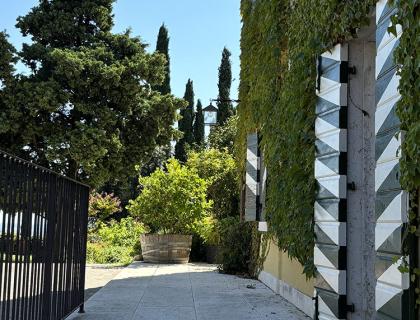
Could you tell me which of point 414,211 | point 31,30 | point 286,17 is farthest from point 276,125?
point 31,30

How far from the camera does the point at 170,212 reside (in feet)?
45.3

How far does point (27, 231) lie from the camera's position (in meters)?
4.26

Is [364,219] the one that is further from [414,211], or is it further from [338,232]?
[414,211]

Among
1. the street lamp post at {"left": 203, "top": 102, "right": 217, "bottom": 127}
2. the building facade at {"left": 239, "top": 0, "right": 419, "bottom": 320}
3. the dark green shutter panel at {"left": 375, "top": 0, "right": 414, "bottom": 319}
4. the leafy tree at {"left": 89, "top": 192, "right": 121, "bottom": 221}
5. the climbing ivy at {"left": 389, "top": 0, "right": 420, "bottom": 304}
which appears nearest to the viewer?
the climbing ivy at {"left": 389, "top": 0, "right": 420, "bottom": 304}

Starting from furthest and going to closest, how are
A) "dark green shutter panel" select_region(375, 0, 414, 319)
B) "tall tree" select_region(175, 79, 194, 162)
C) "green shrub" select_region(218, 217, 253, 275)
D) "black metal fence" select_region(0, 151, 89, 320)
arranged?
"tall tree" select_region(175, 79, 194, 162), "green shrub" select_region(218, 217, 253, 275), "black metal fence" select_region(0, 151, 89, 320), "dark green shutter panel" select_region(375, 0, 414, 319)

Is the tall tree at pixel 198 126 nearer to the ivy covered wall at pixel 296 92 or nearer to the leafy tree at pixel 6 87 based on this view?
the leafy tree at pixel 6 87

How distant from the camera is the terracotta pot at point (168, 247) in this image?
44.1ft

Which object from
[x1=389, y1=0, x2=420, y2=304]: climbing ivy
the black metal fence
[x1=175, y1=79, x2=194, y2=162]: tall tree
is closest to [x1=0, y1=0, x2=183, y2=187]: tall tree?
the black metal fence

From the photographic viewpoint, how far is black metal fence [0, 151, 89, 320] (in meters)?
3.84

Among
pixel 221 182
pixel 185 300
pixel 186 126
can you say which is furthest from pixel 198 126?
pixel 185 300

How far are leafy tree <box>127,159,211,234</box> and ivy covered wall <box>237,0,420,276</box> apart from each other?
5.24 meters

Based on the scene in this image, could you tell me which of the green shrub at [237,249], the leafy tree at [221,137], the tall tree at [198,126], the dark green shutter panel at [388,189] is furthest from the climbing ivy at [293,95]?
the tall tree at [198,126]

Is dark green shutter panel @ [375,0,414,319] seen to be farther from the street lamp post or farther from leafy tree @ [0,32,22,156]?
the street lamp post

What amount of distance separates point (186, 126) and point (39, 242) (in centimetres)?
2721
